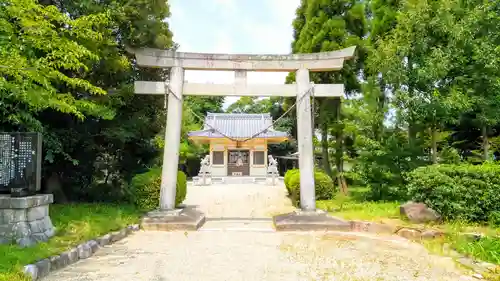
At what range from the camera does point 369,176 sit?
11484mm

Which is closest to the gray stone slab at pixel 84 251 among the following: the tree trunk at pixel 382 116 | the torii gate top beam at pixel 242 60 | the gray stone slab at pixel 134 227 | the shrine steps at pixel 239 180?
the gray stone slab at pixel 134 227

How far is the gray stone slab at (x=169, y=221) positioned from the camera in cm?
825

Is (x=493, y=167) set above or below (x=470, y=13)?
below

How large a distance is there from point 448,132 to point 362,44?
4.29 m

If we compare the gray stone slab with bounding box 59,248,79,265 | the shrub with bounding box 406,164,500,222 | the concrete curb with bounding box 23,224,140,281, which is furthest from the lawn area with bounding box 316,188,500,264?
the gray stone slab with bounding box 59,248,79,265

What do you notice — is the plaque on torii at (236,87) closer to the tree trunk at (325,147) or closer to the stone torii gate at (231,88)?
the stone torii gate at (231,88)

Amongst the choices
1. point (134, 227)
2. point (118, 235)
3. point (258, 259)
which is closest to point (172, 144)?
point (134, 227)

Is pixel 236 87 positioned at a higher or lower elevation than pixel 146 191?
higher

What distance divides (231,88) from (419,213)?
5268mm

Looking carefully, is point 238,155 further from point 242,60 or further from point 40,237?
point 40,237

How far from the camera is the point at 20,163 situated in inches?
227

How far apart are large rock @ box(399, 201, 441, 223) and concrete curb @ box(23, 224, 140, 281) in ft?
20.1

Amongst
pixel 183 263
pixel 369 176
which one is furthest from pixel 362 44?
A: pixel 183 263

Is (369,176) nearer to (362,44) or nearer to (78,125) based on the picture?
(362,44)
